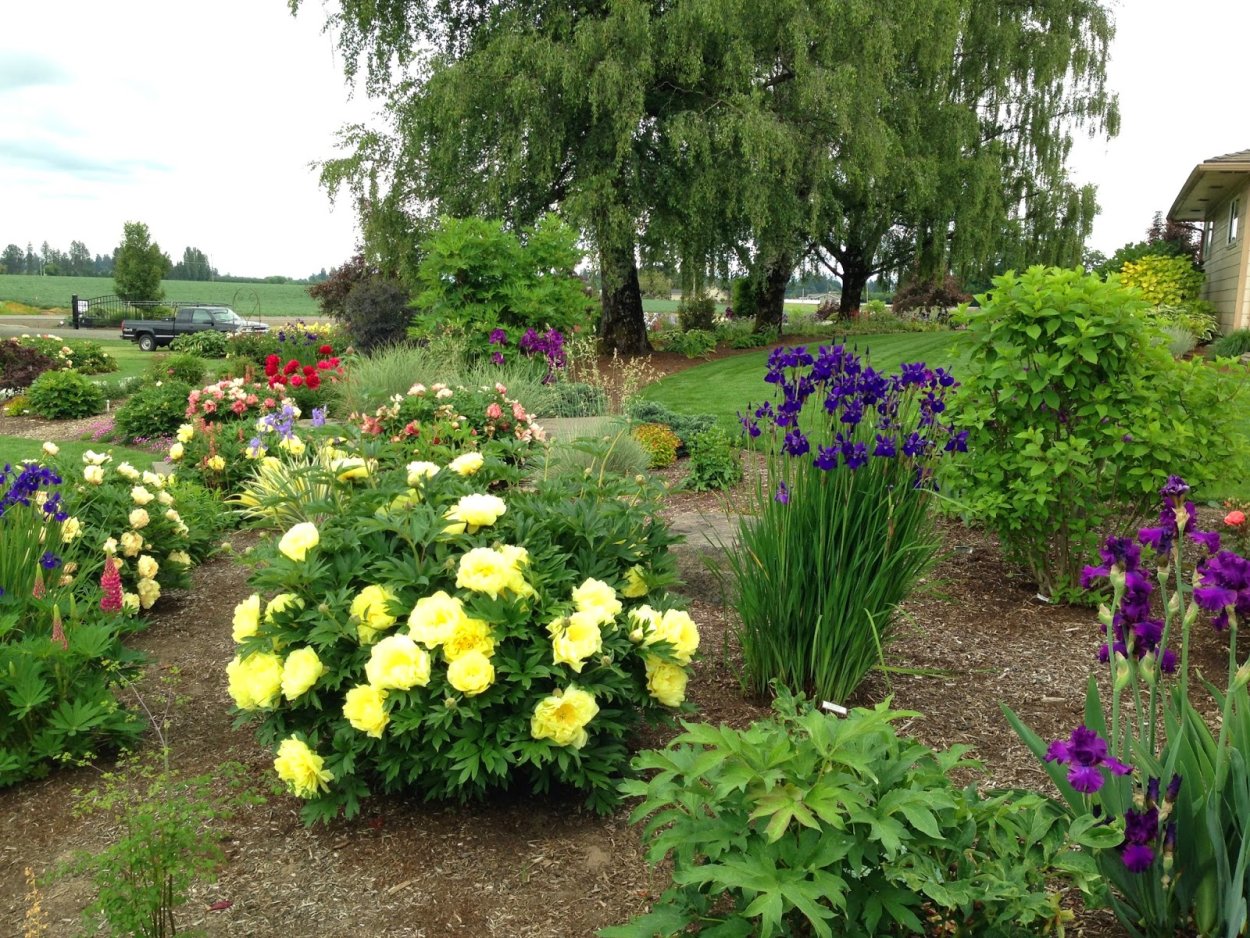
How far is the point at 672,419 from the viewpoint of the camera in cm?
870

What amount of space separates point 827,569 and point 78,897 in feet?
7.32

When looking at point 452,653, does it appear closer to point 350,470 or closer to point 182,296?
point 350,470

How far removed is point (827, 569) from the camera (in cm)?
307

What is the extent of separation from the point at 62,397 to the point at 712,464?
9.42 metres

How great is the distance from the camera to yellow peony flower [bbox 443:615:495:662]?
2322 millimetres

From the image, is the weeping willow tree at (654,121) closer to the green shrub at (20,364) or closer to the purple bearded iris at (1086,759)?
the green shrub at (20,364)

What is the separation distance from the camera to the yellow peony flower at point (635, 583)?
112 inches

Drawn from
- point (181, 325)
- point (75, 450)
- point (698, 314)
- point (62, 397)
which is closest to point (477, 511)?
point (75, 450)

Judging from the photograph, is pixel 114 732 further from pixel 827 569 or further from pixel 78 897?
pixel 827 569

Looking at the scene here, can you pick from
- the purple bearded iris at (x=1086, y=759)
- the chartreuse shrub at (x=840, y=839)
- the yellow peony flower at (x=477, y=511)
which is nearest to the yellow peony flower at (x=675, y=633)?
the yellow peony flower at (x=477, y=511)

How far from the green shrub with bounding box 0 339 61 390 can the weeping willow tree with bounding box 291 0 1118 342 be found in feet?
17.6

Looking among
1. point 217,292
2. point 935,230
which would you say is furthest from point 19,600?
point 217,292

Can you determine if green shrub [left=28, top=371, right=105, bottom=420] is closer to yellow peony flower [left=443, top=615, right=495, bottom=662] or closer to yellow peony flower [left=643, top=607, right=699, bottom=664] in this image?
yellow peony flower [left=443, top=615, right=495, bottom=662]

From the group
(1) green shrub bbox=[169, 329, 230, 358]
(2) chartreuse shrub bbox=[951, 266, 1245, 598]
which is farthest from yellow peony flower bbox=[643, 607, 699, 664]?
(1) green shrub bbox=[169, 329, 230, 358]
